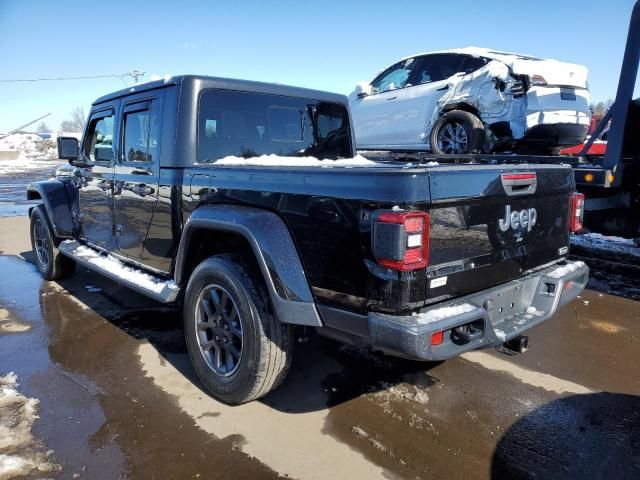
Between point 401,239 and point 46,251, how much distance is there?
16.8 ft

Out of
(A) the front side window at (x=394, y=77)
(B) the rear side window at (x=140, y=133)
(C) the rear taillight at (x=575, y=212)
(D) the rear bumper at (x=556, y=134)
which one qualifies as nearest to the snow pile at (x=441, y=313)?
(C) the rear taillight at (x=575, y=212)

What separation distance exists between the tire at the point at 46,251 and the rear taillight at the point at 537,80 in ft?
20.0

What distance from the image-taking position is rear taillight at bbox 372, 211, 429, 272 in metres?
2.09

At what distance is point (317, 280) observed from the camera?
246 cm

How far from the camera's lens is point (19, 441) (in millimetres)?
2650

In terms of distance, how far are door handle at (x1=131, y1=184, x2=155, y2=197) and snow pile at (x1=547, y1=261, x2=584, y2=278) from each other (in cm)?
285

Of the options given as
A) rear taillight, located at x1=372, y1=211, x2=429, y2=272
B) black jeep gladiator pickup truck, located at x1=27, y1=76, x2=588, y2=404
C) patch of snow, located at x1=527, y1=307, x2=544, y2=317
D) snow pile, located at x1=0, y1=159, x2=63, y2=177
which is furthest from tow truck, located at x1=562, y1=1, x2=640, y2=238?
snow pile, located at x1=0, y1=159, x2=63, y2=177

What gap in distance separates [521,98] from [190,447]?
5666mm

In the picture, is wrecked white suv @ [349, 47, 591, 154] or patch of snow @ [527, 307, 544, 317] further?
wrecked white suv @ [349, 47, 591, 154]

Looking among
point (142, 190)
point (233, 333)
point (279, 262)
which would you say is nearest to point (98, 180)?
point (142, 190)

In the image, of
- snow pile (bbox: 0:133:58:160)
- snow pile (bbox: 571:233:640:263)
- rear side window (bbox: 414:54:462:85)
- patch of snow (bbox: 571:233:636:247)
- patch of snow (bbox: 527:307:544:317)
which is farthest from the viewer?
snow pile (bbox: 0:133:58:160)

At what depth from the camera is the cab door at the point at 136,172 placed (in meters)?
3.58

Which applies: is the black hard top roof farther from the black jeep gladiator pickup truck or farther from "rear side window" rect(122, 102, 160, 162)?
"rear side window" rect(122, 102, 160, 162)

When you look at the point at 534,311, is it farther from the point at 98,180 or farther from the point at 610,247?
the point at 610,247
